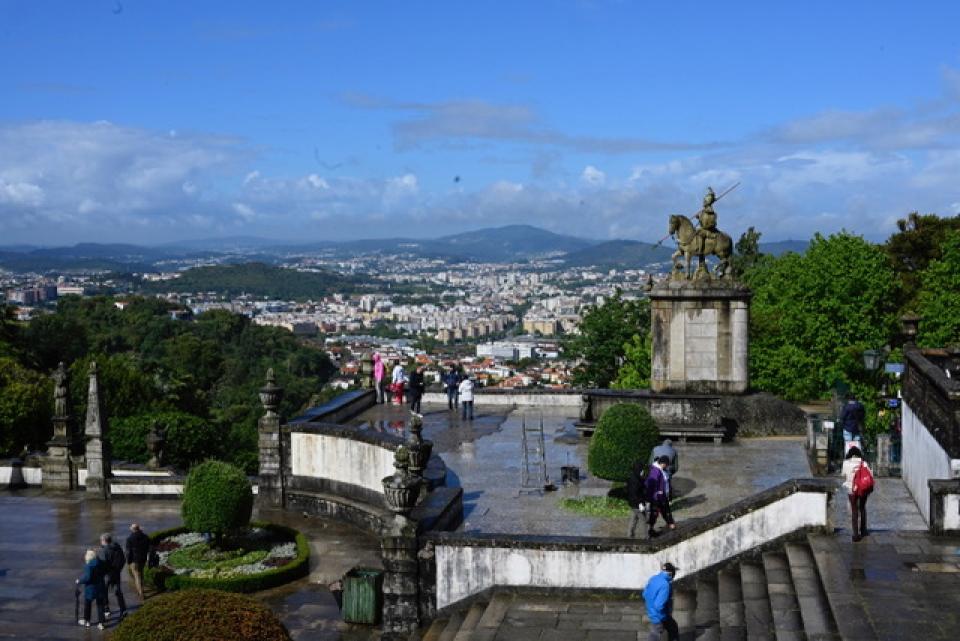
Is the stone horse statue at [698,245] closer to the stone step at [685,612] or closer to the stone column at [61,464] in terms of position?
the stone step at [685,612]

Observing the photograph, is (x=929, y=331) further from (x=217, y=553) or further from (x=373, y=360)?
(x=217, y=553)

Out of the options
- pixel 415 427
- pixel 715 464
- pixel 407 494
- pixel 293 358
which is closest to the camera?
pixel 407 494

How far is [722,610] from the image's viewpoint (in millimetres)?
12273

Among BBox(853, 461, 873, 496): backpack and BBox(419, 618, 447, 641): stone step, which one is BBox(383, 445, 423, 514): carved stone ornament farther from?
BBox(853, 461, 873, 496): backpack

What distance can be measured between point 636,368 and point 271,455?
21.5 meters

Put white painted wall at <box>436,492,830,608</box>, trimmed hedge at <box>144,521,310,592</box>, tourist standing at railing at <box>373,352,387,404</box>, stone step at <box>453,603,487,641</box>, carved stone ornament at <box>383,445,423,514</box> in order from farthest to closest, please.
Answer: tourist standing at railing at <box>373,352,387,404</box>, trimmed hedge at <box>144,521,310,592</box>, carved stone ornament at <box>383,445,423,514</box>, white painted wall at <box>436,492,830,608</box>, stone step at <box>453,603,487,641</box>

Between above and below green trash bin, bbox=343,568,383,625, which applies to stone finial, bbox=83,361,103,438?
above

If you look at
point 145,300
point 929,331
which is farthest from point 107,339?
point 929,331

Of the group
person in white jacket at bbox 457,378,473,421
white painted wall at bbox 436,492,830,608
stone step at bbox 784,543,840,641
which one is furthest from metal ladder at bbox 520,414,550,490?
stone step at bbox 784,543,840,641

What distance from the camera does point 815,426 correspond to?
20734 millimetres

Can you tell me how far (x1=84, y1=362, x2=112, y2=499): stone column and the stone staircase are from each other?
12698mm

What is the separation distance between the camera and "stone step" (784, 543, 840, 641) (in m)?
10.8

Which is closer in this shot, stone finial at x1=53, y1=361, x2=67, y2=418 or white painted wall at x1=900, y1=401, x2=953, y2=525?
white painted wall at x1=900, y1=401, x2=953, y2=525

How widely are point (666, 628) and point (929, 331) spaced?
3068cm
